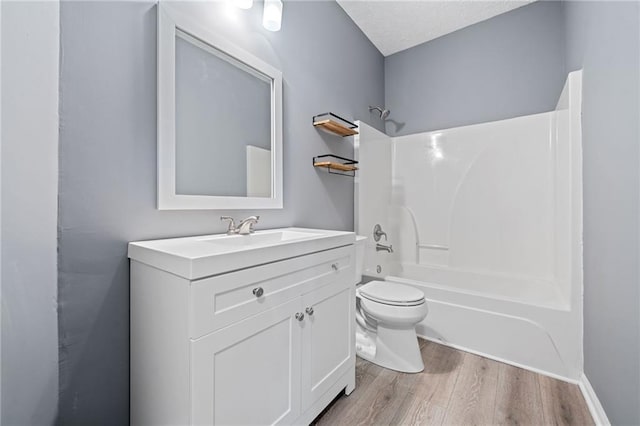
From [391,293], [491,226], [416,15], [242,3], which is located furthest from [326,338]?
[416,15]

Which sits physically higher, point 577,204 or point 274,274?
point 577,204

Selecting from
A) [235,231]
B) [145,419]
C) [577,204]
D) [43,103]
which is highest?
[43,103]

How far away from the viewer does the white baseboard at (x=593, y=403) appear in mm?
1258

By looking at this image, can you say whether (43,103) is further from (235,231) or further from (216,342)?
(216,342)

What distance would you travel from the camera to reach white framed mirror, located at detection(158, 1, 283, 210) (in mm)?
1148

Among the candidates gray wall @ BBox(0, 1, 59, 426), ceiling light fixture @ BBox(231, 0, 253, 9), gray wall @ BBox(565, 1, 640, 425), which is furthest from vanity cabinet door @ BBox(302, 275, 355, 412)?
ceiling light fixture @ BBox(231, 0, 253, 9)

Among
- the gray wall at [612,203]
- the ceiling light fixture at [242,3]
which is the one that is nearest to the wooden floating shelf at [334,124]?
the ceiling light fixture at [242,3]

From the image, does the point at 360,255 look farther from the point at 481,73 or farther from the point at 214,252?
the point at 481,73

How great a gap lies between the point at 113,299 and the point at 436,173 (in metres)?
2.62

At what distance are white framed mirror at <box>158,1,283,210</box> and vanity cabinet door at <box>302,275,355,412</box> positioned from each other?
0.61m

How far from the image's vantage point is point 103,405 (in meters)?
0.99

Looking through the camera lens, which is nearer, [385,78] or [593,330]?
[593,330]

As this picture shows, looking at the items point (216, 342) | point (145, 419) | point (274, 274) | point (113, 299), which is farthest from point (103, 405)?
point (274, 274)

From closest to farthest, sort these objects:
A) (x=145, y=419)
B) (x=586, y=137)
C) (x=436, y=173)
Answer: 1. (x=145, y=419)
2. (x=586, y=137)
3. (x=436, y=173)
